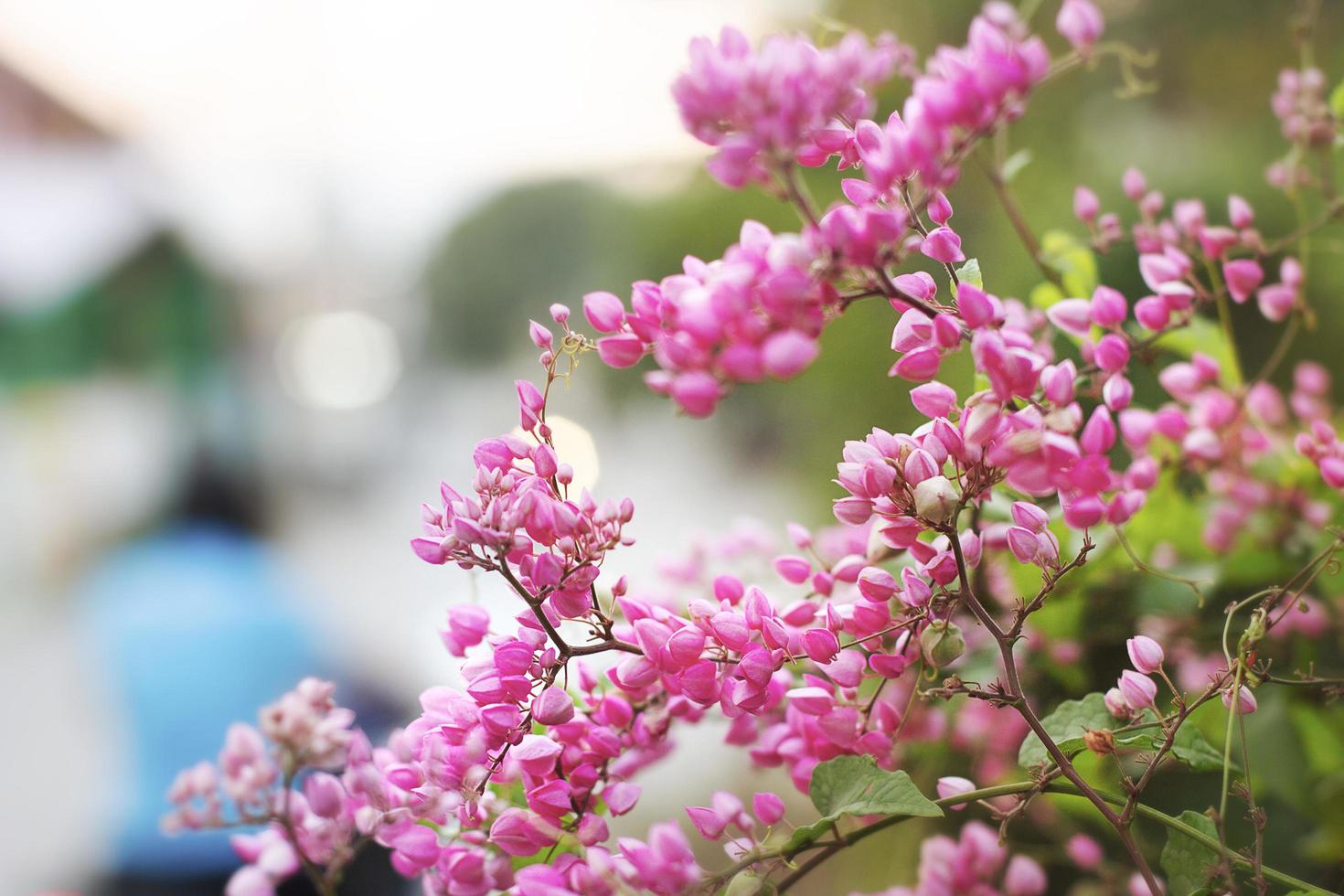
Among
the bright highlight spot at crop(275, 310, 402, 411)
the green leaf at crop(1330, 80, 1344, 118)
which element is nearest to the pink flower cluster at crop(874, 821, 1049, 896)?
the green leaf at crop(1330, 80, 1344, 118)

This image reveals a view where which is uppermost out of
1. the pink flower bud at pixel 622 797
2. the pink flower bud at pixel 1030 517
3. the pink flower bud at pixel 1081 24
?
the pink flower bud at pixel 1081 24

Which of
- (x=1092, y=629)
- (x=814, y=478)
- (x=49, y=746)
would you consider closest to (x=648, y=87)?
(x=814, y=478)

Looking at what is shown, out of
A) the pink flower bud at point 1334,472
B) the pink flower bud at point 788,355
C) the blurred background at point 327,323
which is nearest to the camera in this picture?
the pink flower bud at point 788,355

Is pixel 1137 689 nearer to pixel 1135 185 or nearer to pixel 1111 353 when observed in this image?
pixel 1111 353

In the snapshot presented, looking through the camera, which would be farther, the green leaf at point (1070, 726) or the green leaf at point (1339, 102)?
the green leaf at point (1339, 102)

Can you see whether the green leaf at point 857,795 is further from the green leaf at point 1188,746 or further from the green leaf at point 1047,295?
the green leaf at point 1047,295

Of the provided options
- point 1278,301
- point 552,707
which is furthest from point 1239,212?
point 552,707

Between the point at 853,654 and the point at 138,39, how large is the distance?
4.26 metres

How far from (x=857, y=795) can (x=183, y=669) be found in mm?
1448

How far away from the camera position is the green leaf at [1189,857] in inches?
7.0

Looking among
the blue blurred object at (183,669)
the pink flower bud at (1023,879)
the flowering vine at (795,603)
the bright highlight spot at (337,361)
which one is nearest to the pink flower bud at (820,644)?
the flowering vine at (795,603)

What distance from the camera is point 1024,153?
294 millimetres

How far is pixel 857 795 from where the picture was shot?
0.18 metres

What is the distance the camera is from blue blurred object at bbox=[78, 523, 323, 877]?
133cm
